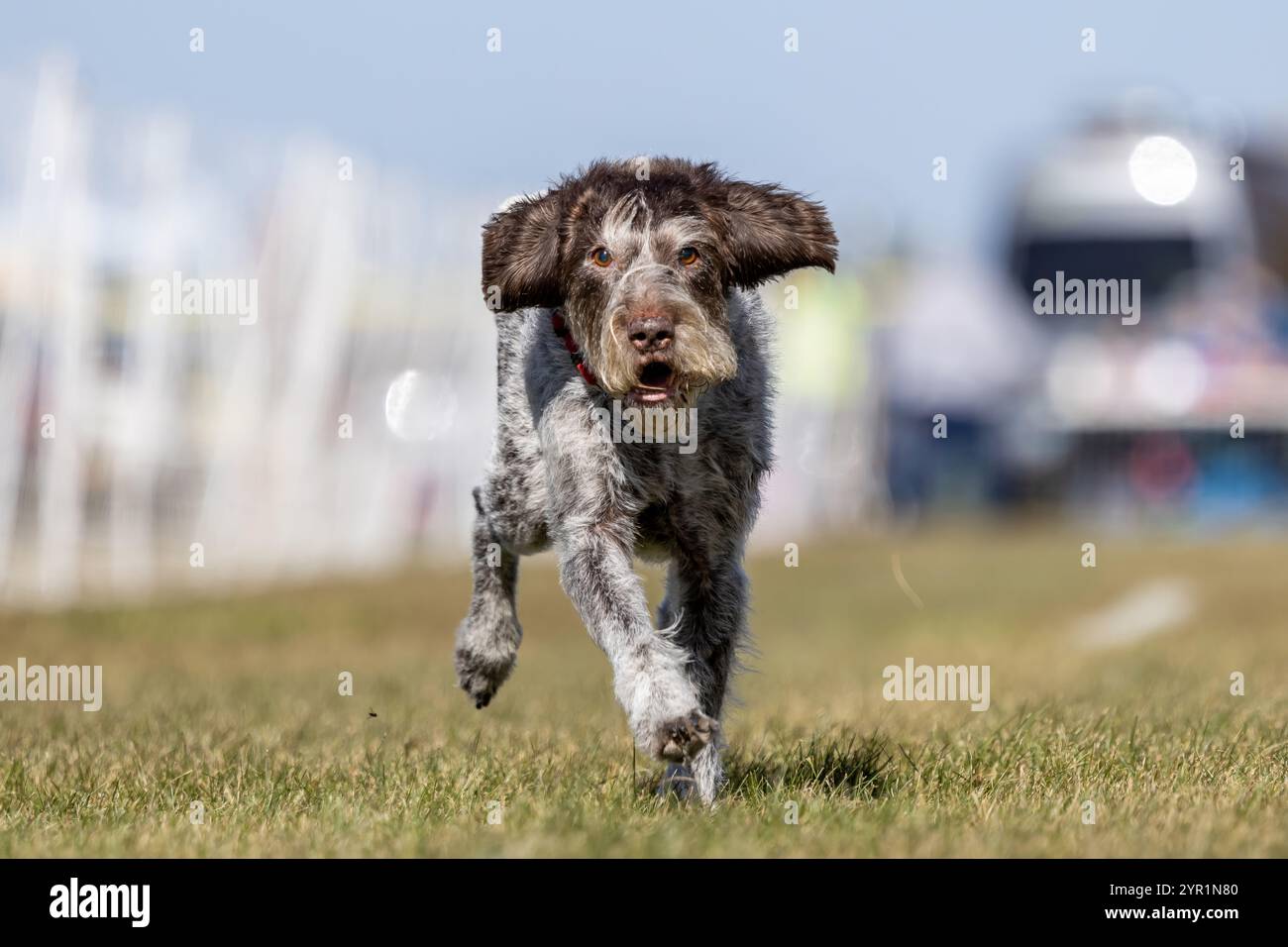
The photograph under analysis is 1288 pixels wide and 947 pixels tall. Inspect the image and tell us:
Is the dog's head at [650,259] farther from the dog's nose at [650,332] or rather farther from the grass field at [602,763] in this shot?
the grass field at [602,763]

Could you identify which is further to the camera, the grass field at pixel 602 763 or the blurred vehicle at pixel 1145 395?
the blurred vehicle at pixel 1145 395

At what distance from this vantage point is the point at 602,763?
242 inches

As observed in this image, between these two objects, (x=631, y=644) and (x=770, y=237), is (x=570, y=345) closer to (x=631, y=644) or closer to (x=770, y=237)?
(x=770, y=237)

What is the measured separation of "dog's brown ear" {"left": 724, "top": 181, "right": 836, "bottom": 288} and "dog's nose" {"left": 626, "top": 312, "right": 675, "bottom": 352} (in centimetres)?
52

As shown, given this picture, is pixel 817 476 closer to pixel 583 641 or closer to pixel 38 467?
pixel 583 641

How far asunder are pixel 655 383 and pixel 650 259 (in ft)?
1.36

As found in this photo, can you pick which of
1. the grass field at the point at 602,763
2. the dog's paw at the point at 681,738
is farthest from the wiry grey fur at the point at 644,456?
the grass field at the point at 602,763

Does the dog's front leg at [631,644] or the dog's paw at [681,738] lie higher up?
the dog's front leg at [631,644]

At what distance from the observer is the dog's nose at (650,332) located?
17.8 feet

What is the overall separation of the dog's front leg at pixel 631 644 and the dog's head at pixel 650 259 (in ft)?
1.61

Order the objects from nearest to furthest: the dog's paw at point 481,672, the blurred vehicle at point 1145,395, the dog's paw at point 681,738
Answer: the dog's paw at point 681,738
the dog's paw at point 481,672
the blurred vehicle at point 1145,395

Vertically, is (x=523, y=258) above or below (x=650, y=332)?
above

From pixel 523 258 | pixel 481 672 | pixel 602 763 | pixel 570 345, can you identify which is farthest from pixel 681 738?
pixel 481 672

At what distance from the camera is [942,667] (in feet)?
44.2
